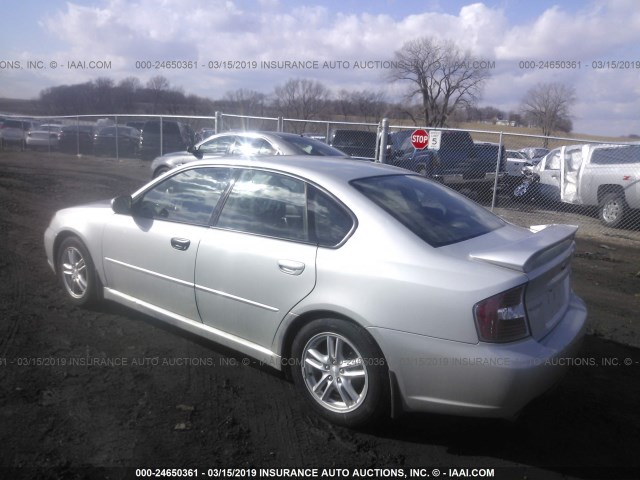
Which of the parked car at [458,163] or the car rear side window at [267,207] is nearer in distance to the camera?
the car rear side window at [267,207]

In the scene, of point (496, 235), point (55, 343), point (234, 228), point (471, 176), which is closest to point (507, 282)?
point (496, 235)

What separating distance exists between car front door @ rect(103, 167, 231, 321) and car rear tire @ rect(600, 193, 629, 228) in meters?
9.79

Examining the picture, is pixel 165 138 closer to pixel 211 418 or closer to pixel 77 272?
pixel 77 272

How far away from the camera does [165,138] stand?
20.5m

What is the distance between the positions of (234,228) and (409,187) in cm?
129

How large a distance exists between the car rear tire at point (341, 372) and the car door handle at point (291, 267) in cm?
33

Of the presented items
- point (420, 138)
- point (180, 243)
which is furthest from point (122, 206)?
point (420, 138)

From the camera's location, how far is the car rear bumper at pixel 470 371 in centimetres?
276

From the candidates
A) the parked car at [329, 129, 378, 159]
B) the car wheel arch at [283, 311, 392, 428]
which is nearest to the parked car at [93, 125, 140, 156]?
the parked car at [329, 129, 378, 159]

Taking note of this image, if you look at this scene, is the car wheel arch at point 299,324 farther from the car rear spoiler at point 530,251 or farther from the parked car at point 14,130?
the parked car at point 14,130

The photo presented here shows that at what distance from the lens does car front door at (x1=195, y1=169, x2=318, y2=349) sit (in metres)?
3.41

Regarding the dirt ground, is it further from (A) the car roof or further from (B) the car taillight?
(A) the car roof

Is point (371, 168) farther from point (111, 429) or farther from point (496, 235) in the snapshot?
point (111, 429)

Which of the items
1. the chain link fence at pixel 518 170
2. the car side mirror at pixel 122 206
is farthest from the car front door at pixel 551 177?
the car side mirror at pixel 122 206
